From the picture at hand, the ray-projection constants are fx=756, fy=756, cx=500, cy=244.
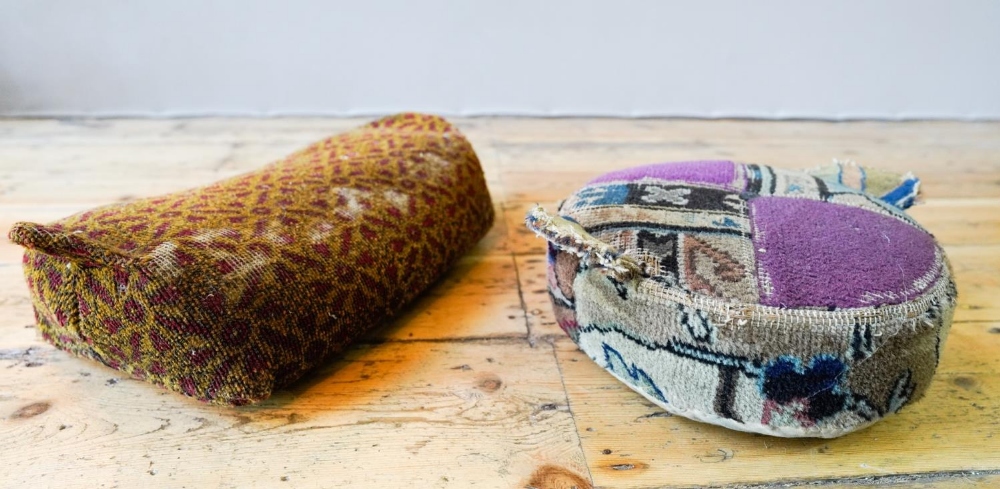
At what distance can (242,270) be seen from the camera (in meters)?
0.81

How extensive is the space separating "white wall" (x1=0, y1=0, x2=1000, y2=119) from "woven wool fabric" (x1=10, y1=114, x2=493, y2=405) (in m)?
1.11

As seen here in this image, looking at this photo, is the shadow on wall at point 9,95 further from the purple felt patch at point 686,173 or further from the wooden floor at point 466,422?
the purple felt patch at point 686,173

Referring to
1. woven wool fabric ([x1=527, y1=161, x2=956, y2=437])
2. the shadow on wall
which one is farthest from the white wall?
woven wool fabric ([x1=527, y1=161, x2=956, y2=437])

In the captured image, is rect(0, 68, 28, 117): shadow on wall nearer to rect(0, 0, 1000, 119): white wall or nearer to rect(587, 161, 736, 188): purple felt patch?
rect(0, 0, 1000, 119): white wall

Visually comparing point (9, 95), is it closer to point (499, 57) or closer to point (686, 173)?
point (499, 57)

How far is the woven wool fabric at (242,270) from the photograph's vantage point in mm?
763

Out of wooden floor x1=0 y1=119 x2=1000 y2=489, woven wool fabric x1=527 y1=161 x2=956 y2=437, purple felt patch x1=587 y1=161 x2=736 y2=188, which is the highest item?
purple felt patch x1=587 y1=161 x2=736 y2=188

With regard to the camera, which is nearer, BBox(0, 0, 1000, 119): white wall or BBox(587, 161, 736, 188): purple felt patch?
BBox(587, 161, 736, 188): purple felt patch

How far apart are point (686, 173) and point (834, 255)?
0.84 feet

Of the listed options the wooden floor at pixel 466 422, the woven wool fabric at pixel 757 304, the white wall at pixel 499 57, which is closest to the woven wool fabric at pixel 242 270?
the wooden floor at pixel 466 422

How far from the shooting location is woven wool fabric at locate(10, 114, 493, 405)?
76cm

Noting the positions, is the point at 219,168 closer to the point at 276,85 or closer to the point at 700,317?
the point at 276,85

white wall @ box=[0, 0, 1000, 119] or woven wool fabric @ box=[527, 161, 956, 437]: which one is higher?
white wall @ box=[0, 0, 1000, 119]

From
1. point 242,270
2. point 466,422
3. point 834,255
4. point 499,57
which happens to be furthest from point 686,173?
point 499,57
